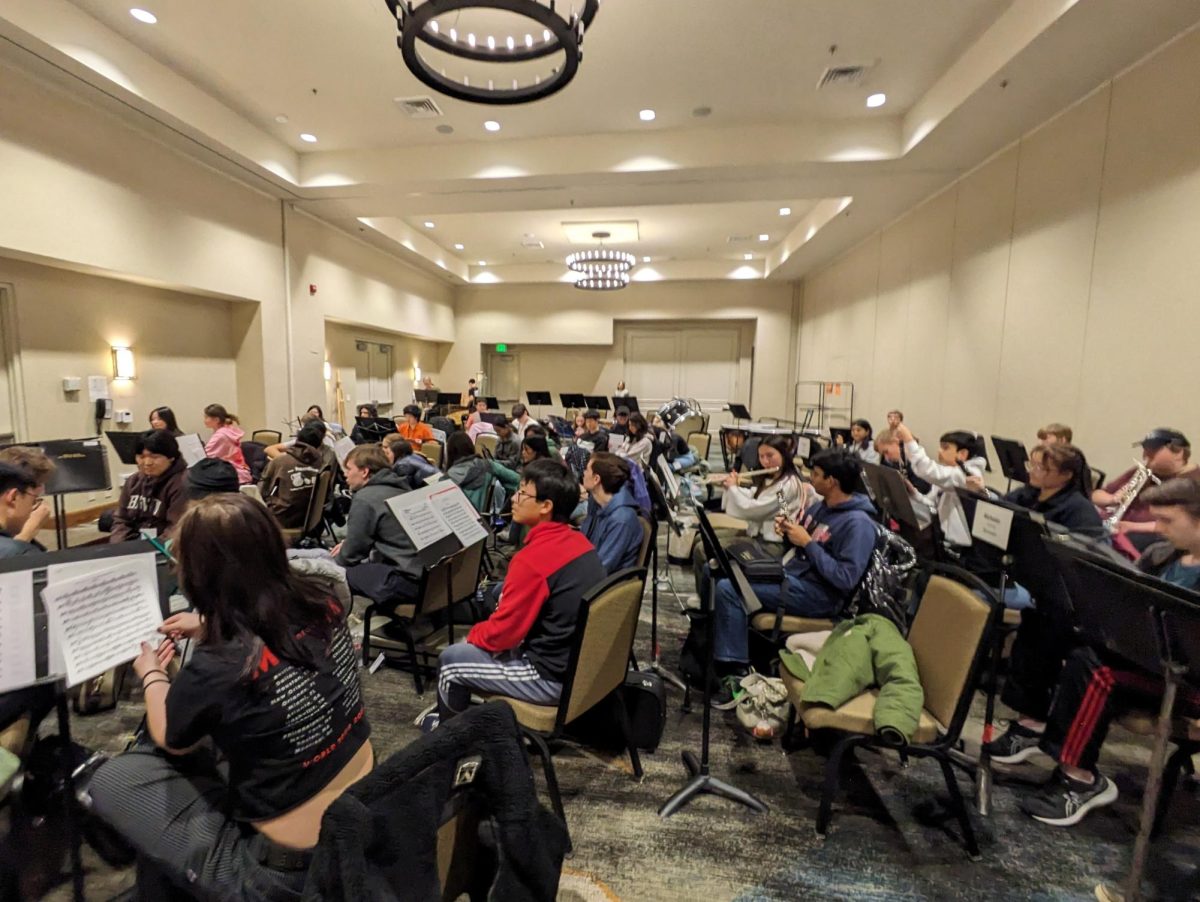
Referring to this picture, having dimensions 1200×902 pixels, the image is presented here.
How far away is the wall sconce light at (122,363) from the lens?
636 cm

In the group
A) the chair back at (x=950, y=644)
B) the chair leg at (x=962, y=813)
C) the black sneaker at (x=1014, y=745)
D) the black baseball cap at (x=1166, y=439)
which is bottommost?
the black sneaker at (x=1014, y=745)

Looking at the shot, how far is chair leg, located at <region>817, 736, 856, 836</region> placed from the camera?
2.00 metres

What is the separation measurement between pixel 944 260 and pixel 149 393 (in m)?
10.3

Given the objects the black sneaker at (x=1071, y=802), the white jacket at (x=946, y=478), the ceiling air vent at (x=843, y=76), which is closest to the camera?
the black sneaker at (x=1071, y=802)

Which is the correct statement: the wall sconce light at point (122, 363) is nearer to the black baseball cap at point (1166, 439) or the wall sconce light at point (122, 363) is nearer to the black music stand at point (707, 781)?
the black music stand at point (707, 781)

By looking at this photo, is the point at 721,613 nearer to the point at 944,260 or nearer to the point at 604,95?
the point at 604,95

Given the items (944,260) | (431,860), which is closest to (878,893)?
(431,860)

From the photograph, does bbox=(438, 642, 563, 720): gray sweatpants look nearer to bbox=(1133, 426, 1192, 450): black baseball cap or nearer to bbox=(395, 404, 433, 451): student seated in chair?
bbox=(1133, 426, 1192, 450): black baseball cap

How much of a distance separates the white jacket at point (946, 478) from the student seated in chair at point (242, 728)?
286cm

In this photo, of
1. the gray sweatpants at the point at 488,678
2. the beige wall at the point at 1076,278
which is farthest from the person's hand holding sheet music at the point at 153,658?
the beige wall at the point at 1076,278

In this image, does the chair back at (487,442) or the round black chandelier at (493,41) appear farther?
the chair back at (487,442)

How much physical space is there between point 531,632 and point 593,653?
0.27 m

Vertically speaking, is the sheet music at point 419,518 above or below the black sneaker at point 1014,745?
above

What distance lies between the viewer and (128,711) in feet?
9.06
